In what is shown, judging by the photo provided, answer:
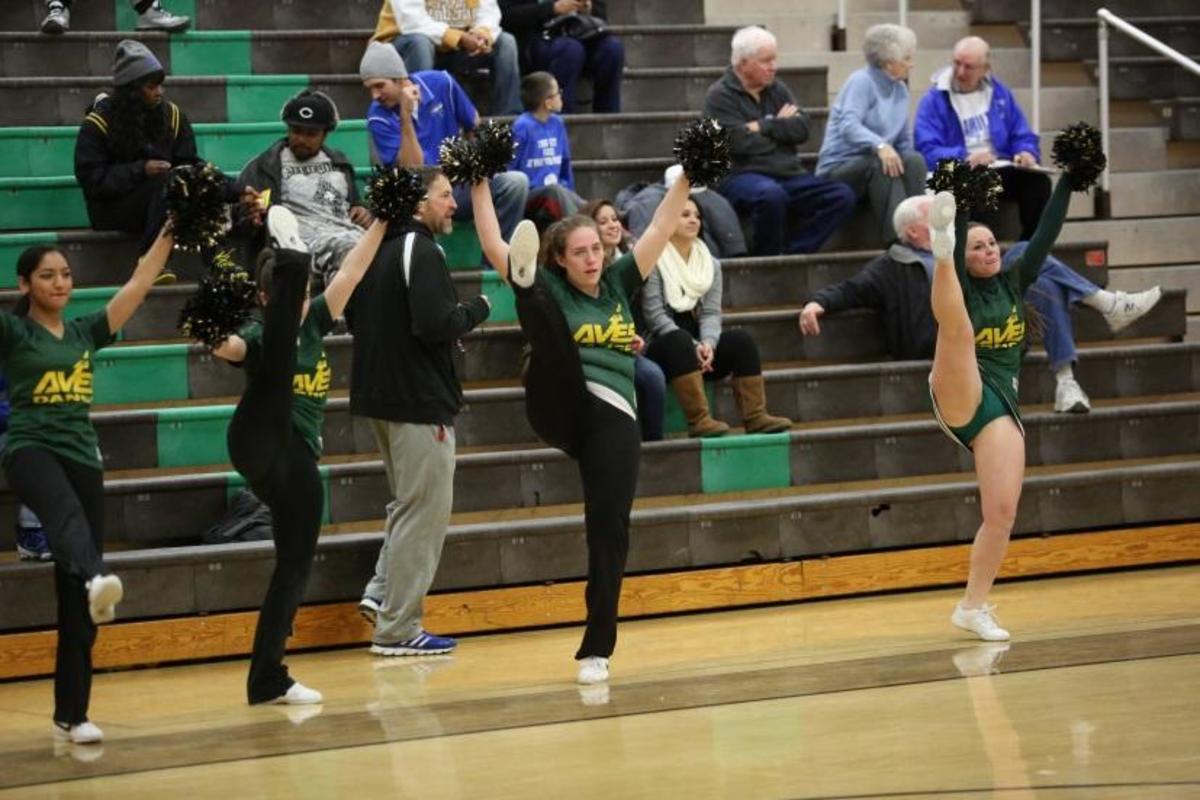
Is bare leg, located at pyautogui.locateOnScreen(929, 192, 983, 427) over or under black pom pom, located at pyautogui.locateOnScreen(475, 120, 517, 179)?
under

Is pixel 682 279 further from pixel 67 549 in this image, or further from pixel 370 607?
pixel 67 549

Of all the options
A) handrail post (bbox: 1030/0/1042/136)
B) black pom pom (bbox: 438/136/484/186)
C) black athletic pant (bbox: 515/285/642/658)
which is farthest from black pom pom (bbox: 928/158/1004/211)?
handrail post (bbox: 1030/0/1042/136)

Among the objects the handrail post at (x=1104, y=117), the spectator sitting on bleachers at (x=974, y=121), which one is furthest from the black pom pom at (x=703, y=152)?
the handrail post at (x=1104, y=117)

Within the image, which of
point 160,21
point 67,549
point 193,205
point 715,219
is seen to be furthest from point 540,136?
point 67,549

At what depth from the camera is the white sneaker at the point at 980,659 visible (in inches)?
262

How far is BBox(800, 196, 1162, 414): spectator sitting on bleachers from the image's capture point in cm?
945

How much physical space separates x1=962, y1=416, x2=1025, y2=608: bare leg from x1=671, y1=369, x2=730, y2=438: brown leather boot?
171 cm

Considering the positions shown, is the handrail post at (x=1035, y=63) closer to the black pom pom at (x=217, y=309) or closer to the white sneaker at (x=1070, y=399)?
the white sneaker at (x=1070, y=399)

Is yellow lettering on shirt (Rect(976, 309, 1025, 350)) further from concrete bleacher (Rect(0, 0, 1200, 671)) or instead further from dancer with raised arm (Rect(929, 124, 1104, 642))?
concrete bleacher (Rect(0, 0, 1200, 671))

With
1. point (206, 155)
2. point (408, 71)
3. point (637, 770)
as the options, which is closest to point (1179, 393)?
point (408, 71)

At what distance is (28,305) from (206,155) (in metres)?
3.43

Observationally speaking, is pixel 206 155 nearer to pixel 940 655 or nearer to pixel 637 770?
pixel 940 655

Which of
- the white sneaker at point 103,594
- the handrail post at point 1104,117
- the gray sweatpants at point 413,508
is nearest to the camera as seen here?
the white sneaker at point 103,594

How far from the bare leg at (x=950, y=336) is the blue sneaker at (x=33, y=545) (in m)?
3.36
